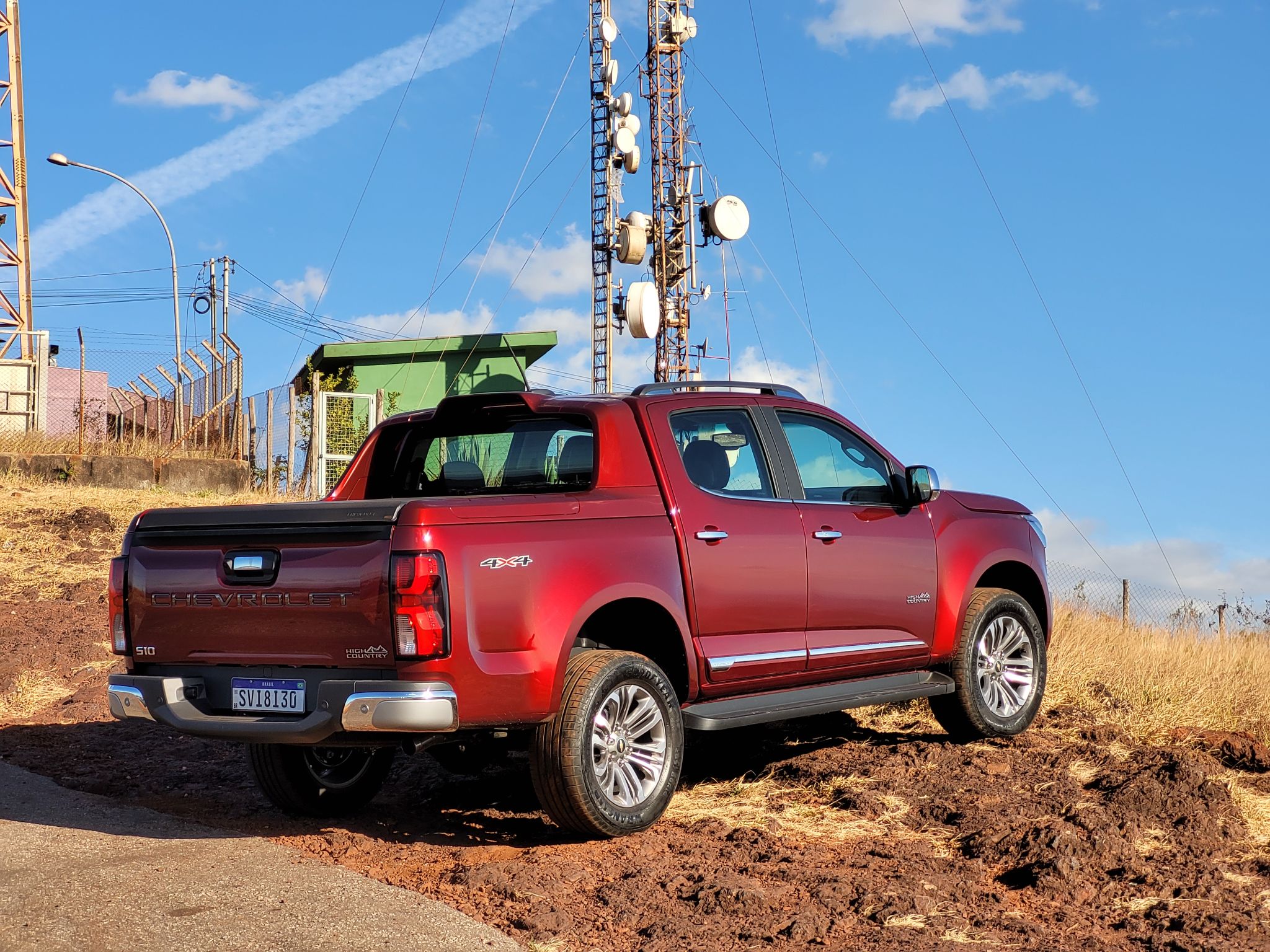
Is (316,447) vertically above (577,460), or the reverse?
(316,447)

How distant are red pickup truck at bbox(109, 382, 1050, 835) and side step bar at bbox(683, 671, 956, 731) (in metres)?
0.02

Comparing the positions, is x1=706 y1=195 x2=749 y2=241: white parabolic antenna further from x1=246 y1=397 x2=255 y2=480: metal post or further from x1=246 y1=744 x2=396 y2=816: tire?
x1=246 y1=744 x2=396 y2=816: tire

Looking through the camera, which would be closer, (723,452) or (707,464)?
(707,464)

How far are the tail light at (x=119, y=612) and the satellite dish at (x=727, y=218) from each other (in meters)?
19.4

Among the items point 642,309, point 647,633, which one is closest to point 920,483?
point 647,633

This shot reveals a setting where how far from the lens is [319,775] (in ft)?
23.6

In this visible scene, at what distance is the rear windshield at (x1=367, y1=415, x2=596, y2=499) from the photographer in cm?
670

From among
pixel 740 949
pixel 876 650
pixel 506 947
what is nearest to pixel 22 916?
pixel 506 947

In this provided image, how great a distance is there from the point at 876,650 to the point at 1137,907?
2.42 m

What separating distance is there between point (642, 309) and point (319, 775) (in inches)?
726

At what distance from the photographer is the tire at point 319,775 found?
700cm

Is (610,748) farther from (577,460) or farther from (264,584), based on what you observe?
(264,584)

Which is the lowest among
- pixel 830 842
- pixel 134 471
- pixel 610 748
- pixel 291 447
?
pixel 830 842

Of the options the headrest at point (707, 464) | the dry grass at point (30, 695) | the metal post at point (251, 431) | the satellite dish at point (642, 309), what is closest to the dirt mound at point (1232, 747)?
the headrest at point (707, 464)
